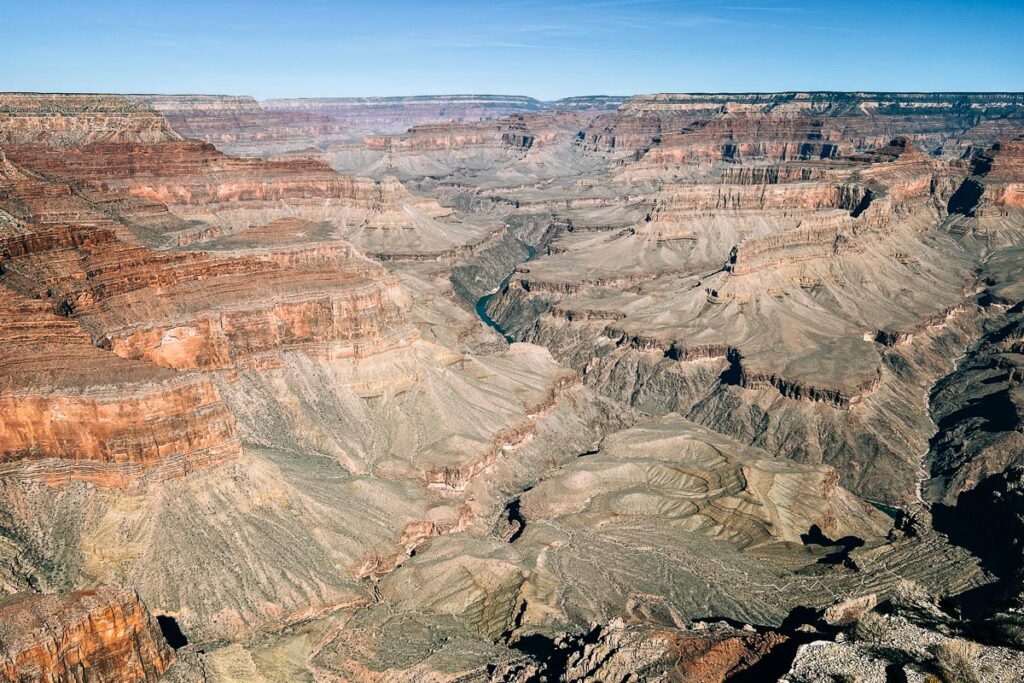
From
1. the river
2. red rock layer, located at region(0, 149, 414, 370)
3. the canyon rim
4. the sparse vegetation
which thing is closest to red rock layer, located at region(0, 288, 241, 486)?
the canyon rim

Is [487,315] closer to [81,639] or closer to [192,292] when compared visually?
[192,292]

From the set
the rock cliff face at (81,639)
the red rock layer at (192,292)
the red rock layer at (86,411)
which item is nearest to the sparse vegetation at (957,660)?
the rock cliff face at (81,639)

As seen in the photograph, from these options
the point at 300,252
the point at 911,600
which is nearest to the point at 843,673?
the point at 911,600

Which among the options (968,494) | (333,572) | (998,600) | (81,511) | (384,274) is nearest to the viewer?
(998,600)

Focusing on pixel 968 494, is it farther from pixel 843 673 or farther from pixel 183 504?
pixel 183 504

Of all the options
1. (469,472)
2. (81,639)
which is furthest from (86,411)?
(469,472)

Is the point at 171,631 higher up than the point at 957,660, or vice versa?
the point at 957,660

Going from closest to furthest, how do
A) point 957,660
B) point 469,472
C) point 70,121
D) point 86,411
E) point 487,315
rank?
point 957,660 → point 86,411 → point 469,472 → point 487,315 → point 70,121
